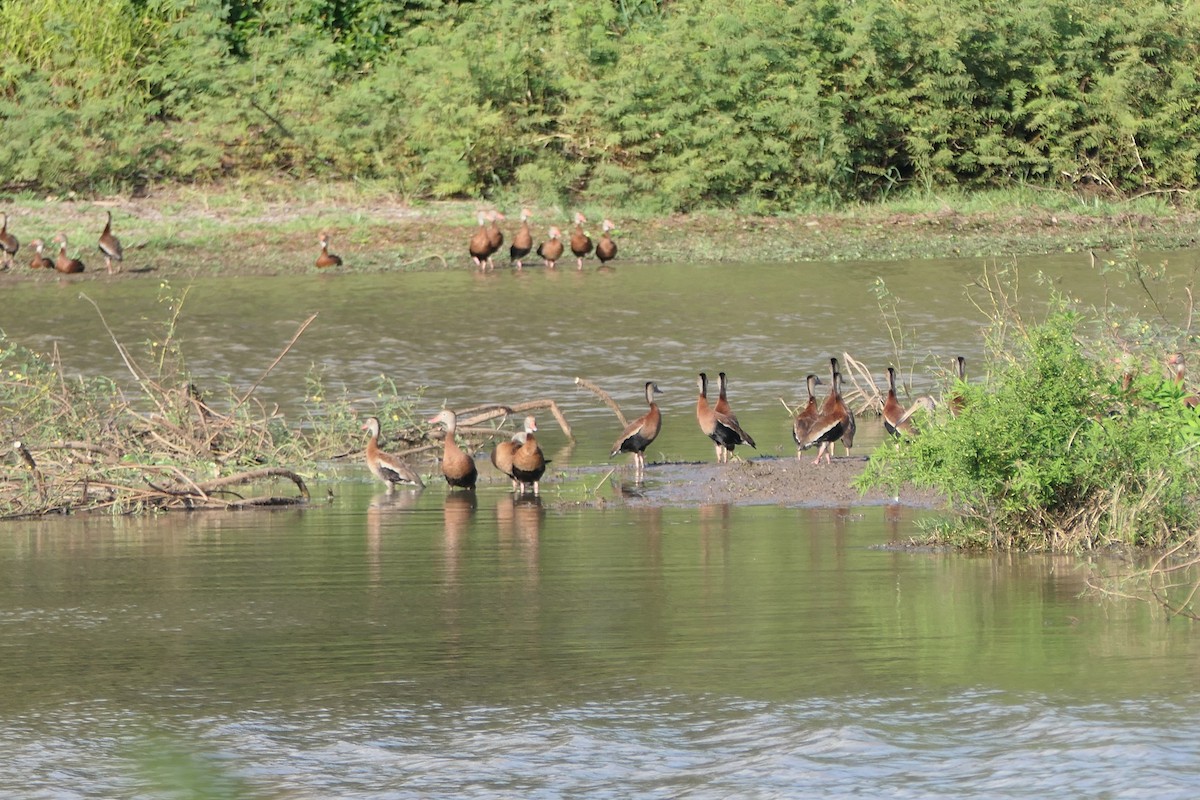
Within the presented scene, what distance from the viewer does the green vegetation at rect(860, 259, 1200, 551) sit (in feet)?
32.9

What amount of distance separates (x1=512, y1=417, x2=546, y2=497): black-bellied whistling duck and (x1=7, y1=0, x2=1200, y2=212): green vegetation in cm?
1517

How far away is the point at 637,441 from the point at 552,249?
11177mm

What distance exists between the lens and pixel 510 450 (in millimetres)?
13867

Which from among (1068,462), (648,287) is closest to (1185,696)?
(1068,462)

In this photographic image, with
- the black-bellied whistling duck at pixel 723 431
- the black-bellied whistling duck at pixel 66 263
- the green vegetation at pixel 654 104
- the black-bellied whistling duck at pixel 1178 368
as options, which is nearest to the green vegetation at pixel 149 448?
the black-bellied whistling duck at pixel 723 431

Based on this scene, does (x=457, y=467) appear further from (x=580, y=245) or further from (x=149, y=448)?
(x=580, y=245)

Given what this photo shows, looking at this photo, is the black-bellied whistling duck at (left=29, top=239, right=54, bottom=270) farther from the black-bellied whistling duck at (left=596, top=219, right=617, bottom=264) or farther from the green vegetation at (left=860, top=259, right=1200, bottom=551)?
the green vegetation at (left=860, top=259, right=1200, bottom=551)

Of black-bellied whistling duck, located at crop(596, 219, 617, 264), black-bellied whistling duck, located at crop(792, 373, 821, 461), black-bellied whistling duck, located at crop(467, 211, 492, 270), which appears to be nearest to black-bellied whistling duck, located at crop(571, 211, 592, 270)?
black-bellied whistling duck, located at crop(596, 219, 617, 264)

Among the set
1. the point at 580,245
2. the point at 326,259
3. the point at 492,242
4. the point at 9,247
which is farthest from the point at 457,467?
the point at 9,247

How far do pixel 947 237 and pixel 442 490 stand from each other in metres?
13.8

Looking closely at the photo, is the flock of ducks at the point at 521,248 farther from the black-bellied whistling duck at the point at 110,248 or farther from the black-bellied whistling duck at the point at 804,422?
the black-bellied whistling duck at the point at 804,422

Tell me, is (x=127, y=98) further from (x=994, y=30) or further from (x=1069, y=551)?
(x=1069, y=551)

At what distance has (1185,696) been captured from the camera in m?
7.48

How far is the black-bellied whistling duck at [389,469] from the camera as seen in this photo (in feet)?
46.1
